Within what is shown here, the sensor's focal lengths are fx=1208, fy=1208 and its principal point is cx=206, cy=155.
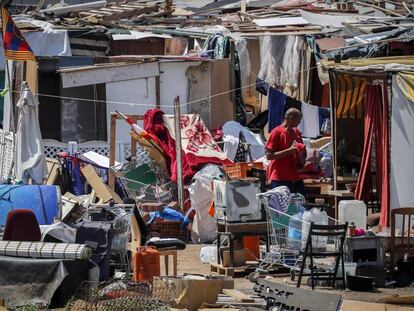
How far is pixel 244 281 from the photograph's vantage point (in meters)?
14.2

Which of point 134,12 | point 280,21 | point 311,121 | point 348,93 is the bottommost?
point 311,121

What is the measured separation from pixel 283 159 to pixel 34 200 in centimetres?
341

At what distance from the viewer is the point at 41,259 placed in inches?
493

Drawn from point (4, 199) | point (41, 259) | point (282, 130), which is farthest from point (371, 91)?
point (41, 259)

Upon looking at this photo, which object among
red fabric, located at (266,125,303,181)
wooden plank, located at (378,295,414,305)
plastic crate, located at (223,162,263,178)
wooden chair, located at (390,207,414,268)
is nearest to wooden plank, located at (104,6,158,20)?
plastic crate, located at (223,162,263,178)

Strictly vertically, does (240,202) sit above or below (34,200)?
above

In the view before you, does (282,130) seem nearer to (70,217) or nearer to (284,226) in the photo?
(284,226)

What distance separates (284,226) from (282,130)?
5.98 ft

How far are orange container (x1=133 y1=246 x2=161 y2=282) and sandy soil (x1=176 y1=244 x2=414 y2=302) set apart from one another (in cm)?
104

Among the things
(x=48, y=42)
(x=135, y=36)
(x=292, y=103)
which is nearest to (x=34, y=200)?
(x=292, y=103)

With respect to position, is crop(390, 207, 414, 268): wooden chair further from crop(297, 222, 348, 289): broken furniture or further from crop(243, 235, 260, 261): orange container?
crop(243, 235, 260, 261): orange container

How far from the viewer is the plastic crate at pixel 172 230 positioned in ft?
58.8

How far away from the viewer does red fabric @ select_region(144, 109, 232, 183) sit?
19547mm

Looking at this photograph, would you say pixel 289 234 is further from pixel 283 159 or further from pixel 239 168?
pixel 239 168
